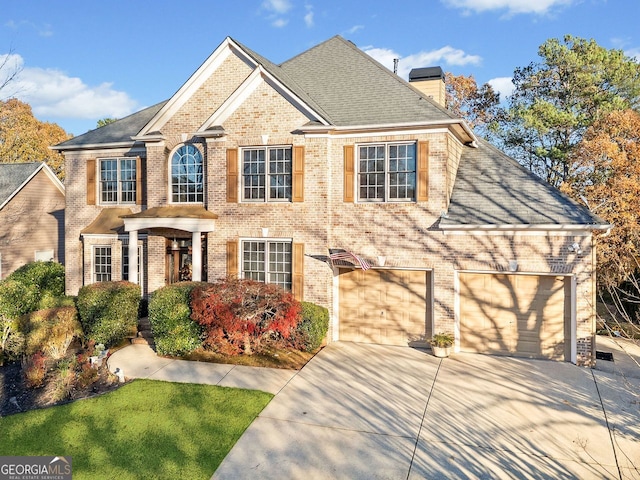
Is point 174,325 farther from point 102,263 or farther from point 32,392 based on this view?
point 102,263

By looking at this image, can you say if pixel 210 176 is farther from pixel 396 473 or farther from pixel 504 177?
pixel 396 473

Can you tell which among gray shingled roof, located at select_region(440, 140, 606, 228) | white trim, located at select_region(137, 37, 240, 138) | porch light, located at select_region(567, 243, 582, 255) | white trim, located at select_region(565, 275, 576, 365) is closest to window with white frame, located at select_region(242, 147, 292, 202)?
white trim, located at select_region(137, 37, 240, 138)

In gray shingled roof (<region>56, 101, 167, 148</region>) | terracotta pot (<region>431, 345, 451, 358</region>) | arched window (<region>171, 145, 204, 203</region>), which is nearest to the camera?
terracotta pot (<region>431, 345, 451, 358</region>)

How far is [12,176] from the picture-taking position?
2181 cm

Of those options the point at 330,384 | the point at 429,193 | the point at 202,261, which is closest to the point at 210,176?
the point at 202,261

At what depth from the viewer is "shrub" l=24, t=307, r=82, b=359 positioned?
37.4 ft

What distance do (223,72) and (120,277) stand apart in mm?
8185

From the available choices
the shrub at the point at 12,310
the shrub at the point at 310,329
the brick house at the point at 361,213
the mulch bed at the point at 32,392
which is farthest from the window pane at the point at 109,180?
the shrub at the point at 310,329

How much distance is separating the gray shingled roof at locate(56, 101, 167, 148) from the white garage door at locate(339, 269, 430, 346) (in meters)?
9.69

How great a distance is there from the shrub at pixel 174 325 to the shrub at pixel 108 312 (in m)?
1.24

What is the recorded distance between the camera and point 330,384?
10.5 m

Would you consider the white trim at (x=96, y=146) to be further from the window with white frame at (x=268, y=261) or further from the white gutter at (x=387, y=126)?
the white gutter at (x=387, y=126)

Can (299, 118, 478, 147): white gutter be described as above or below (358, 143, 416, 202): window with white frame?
above

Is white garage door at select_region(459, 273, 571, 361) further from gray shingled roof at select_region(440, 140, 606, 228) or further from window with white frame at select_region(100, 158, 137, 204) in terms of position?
window with white frame at select_region(100, 158, 137, 204)
